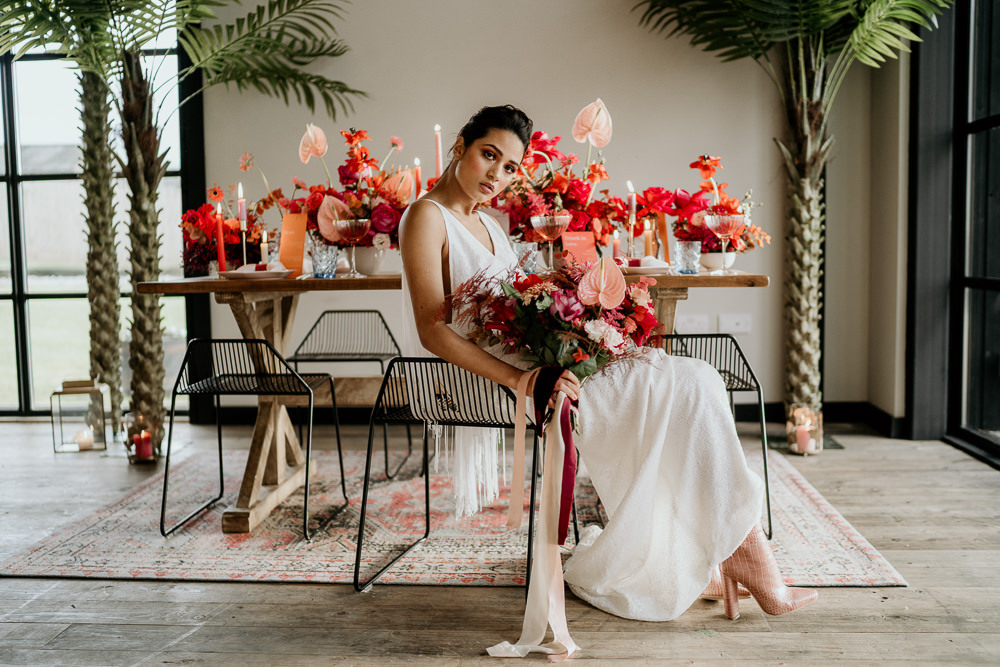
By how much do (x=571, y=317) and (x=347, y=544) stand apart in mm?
1253

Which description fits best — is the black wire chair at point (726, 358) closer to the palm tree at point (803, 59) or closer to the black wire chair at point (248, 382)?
the palm tree at point (803, 59)

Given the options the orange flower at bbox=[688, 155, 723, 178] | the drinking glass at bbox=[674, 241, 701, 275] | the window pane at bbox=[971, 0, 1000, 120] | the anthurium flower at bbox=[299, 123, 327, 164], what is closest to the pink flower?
the drinking glass at bbox=[674, 241, 701, 275]

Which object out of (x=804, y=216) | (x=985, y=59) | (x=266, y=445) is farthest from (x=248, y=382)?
(x=985, y=59)

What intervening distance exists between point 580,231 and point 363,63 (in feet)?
6.51

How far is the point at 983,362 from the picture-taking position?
376 cm

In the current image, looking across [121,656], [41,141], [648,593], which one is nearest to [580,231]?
[648,593]

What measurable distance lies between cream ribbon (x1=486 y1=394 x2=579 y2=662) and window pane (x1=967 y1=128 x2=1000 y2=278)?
2.50 meters

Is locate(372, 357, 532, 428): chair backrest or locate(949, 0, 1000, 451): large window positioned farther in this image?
locate(949, 0, 1000, 451): large window

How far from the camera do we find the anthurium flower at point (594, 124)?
280 cm

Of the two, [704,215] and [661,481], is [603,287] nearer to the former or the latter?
[661,481]

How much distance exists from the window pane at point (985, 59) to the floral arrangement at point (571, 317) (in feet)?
7.67

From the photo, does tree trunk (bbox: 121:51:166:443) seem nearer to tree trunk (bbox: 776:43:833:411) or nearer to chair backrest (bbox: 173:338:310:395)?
chair backrest (bbox: 173:338:310:395)

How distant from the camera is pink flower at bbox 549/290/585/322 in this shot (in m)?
2.02

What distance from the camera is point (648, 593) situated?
7.25 feet
